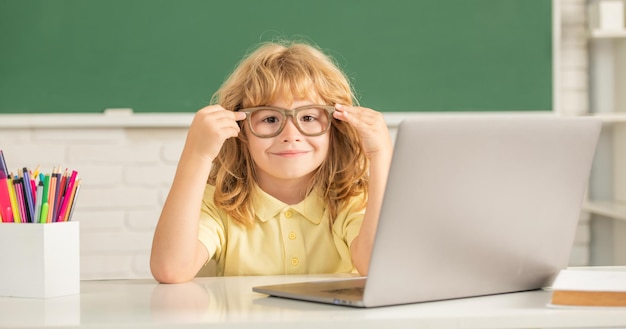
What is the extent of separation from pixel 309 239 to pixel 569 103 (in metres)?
1.99

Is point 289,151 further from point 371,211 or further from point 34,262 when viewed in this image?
point 34,262

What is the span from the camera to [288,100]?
1.79 m

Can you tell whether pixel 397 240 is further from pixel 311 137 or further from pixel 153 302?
pixel 311 137

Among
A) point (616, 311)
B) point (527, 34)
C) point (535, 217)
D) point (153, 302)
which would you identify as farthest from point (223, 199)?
point (527, 34)

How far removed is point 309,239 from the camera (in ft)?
6.04

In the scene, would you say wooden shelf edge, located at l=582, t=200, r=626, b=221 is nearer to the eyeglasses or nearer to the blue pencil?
the eyeglasses

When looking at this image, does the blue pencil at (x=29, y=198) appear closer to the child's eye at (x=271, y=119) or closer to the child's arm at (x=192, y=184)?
the child's arm at (x=192, y=184)

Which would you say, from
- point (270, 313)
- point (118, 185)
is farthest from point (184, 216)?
point (118, 185)

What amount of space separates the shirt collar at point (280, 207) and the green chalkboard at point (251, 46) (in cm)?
156

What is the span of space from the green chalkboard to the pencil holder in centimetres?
210

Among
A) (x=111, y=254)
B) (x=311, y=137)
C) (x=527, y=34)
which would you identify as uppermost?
(x=527, y=34)

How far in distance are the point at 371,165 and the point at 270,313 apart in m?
0.70

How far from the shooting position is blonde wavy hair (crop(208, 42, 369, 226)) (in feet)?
5.93

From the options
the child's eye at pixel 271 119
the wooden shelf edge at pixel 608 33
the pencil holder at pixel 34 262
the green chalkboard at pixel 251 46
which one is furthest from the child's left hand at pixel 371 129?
the wooden shelf edge at pixel 608 33
